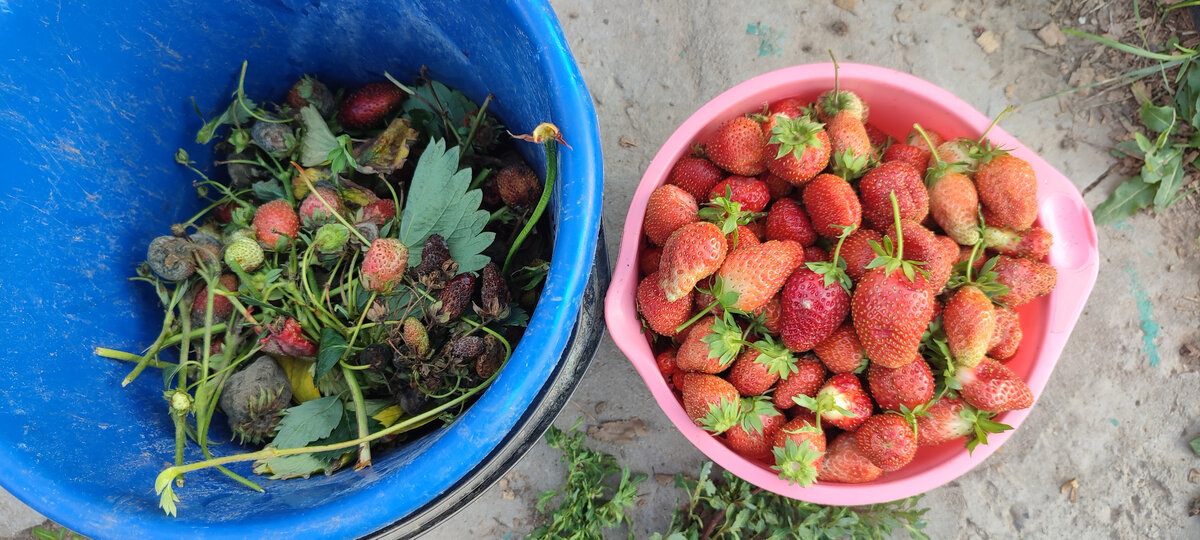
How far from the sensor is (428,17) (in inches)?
38.6

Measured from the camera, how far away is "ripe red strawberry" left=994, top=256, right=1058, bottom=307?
1030mm

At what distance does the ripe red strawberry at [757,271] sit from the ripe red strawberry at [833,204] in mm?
64

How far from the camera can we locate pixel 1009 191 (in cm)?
102

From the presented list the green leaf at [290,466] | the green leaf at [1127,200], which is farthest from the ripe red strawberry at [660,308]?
the green leaf at [1127,200]

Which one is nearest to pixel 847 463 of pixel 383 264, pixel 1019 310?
pixel 1019 310

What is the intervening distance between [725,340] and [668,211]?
22 centimetres

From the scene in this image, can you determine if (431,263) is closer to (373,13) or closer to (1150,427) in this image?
(373,13)

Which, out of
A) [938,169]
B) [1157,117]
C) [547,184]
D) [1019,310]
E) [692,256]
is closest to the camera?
[547,184]

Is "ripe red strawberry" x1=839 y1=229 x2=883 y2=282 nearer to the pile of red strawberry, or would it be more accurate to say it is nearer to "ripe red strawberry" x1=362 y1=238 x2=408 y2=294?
the pile of red strawberry

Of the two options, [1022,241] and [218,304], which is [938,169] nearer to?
[1022,241]

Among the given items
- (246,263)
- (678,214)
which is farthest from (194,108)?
(678,214)

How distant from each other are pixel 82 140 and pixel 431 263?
0.55 m

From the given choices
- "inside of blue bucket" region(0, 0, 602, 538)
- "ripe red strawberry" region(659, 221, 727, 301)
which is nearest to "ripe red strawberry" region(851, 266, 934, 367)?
"ripe red strawberry" region(659, 221, 727, 301)

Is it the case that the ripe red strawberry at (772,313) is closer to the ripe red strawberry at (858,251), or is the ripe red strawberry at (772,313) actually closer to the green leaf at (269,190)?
the ripe red strawberry at (858,251)
